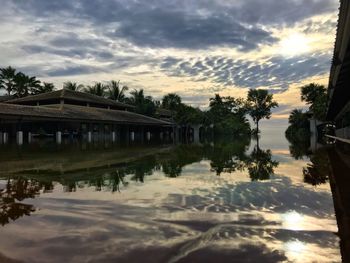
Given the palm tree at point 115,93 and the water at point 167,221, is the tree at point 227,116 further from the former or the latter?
the water at point 167,221

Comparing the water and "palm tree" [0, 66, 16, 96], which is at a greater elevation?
"palm tree" [0, 66, 16, 96]

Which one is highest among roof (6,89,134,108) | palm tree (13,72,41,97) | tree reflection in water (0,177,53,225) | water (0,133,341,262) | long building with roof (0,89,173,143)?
palm tree (13,72,41,97)

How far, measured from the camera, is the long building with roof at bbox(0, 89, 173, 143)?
1397 inches

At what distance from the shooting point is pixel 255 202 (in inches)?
294

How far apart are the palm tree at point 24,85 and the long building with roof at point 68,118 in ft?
40.8

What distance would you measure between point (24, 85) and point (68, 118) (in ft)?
94.9

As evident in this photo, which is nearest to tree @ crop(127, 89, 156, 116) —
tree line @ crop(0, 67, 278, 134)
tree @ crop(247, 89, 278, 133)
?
tree line @ crop(0, 67, 278, 134)

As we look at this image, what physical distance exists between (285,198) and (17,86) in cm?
5841

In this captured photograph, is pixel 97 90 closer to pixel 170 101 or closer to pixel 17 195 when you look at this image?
pixel 170 101

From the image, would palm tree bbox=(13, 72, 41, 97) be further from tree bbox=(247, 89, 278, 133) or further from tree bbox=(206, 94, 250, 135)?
tree bbox=(247, 89, 278, 133)

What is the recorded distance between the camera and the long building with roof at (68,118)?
35481 mm

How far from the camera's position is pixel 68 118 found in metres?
34.8

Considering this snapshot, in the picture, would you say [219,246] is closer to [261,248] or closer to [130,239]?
[261,248]

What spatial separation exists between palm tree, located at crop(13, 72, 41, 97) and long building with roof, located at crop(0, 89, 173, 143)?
40.8 feet
